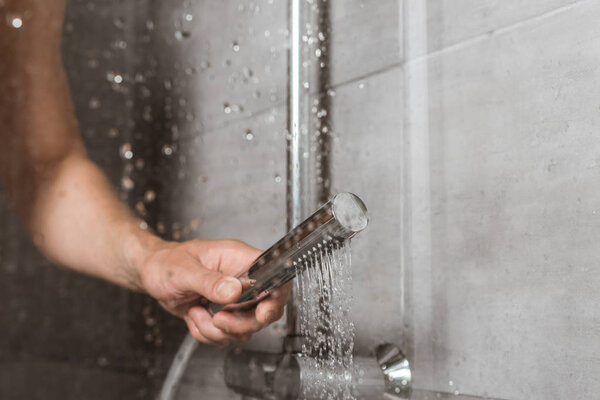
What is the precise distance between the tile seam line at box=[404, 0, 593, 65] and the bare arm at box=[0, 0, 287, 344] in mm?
294

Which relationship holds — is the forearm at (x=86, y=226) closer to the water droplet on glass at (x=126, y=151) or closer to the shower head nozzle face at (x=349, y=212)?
the water droplet on glass at (x=126, y=151)

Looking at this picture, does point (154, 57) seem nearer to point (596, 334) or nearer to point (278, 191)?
point (278, 191)

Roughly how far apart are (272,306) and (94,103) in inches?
9.6

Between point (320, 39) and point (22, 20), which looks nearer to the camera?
point (22, 20)

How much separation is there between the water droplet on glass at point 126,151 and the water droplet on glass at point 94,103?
0.04 meters

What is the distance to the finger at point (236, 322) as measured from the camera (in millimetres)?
555

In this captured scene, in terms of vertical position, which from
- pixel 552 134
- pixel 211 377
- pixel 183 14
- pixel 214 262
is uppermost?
pixel 183 14

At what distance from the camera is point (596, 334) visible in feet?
1.57

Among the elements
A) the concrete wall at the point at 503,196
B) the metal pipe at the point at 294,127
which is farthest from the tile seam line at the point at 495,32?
the metal pipe at the point at 294,127

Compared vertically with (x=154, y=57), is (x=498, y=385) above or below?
below

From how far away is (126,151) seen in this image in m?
0.53

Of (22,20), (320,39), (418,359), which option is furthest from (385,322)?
(22,20)

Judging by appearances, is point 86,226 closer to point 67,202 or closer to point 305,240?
point 67,202

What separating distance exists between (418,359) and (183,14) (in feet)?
1.39
